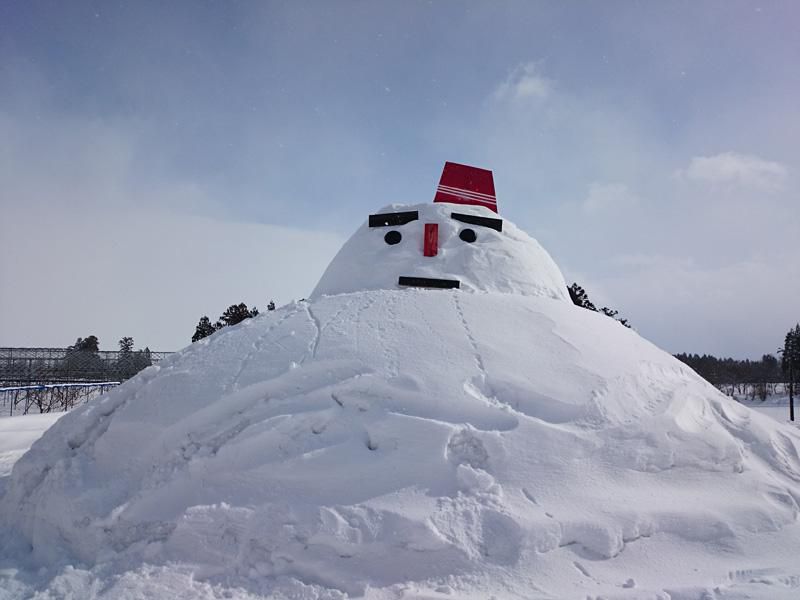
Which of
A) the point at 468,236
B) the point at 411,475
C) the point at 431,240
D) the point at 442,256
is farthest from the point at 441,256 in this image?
the point at 411,475

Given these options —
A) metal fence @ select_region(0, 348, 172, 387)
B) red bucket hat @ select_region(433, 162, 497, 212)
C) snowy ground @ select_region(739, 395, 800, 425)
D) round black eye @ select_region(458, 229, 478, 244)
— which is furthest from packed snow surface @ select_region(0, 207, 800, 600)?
metal fence @ select_region(0, 348, 172, 387)

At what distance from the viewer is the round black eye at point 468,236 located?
5.09 metres

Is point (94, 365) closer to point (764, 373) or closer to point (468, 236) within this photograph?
point (468, 236)

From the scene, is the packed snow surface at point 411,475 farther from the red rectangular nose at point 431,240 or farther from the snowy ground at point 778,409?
the snowy ground at point 778,409

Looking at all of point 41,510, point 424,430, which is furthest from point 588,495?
point 41,510

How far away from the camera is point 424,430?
9.71 feet

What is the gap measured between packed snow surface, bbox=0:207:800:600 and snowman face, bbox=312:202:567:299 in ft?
2.60

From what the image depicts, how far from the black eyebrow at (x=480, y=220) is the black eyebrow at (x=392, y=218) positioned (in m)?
0.40

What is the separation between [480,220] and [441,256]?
651 mm

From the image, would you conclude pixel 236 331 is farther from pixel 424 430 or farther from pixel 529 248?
pixel 529 248

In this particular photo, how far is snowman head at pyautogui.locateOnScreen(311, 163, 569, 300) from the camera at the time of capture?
188 inches

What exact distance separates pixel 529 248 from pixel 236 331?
2.96 meters

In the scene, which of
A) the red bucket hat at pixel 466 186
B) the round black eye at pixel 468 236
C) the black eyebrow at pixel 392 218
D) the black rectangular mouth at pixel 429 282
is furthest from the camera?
the red bucket hat at pixel 466 186

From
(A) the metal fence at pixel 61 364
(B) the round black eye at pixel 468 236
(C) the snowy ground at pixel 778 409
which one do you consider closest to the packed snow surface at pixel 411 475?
(B) the round black eye at pixel 468 236
